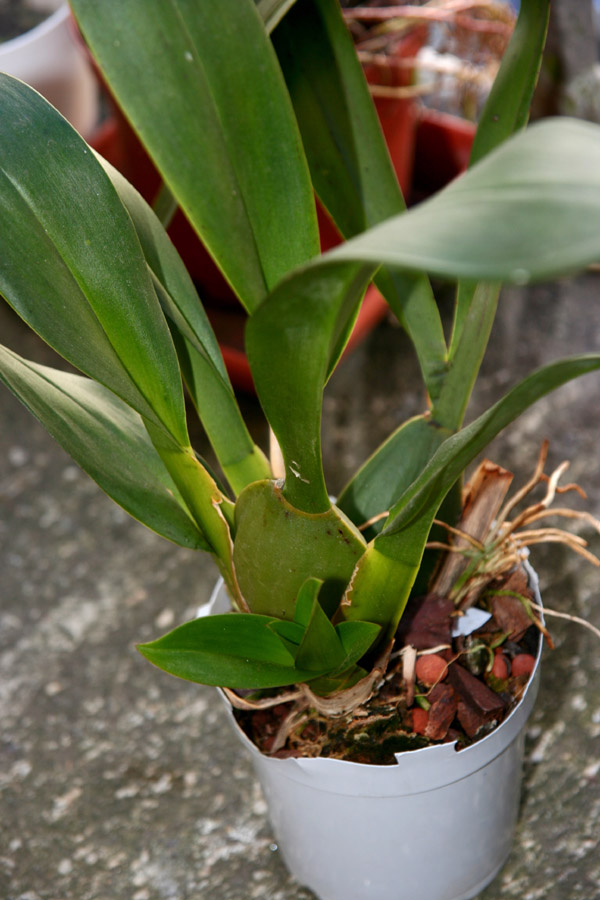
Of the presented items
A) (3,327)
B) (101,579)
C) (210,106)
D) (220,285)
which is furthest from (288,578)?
(3,327)

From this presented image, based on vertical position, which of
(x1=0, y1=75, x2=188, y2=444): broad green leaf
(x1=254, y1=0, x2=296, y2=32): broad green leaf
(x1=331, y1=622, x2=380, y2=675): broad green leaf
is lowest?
(x1=331, y1=622, x2=380, y2=675): broad green leaf

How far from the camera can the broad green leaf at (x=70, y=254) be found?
0.45m

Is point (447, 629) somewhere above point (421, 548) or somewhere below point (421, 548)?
below

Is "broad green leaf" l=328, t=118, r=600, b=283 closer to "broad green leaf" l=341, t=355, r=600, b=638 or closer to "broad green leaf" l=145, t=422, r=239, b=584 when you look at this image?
"broad green leaf" l=341, t=355, r=600, b=638

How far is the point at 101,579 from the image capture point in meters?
1.04

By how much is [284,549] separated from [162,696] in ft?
1.60

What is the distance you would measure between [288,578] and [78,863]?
442mm

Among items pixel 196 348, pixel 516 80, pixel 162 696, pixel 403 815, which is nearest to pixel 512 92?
pixel 516 80

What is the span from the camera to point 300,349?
14.4 inches

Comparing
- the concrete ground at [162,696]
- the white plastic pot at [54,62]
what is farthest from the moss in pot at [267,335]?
the white plastic pot at [54,62]

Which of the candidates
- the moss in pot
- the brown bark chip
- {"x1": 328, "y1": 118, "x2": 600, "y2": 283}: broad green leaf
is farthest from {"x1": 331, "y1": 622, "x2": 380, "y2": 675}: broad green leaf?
{"x1": 328, "y1": 118, "x2": 600, "y2": 283}: broad green leaf

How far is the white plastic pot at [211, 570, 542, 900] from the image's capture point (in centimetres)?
58

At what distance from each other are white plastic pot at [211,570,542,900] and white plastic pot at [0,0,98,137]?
921mm

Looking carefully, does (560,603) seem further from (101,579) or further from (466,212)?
(466,212)
